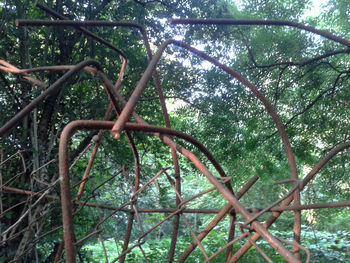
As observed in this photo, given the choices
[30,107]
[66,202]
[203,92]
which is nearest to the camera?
[66,202]

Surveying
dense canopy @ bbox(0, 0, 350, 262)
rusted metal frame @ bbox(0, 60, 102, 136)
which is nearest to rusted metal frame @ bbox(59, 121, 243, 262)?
rusted metal frame @ bbox(0, 60, 102, 136)

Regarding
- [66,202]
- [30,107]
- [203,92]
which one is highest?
[203,92]

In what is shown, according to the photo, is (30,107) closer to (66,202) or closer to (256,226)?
(66,202)

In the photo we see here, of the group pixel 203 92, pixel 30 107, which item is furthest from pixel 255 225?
pixel 203 92

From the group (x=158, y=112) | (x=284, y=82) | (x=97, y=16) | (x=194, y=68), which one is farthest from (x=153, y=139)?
(x=284, y=82)

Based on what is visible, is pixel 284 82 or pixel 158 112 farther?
pixel 284 82

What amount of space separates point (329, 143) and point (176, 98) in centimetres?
138

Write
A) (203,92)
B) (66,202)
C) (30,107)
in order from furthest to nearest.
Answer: (203,92) < (30,107) < (66,202)

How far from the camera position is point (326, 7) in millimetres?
2588

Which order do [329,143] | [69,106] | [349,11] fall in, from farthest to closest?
[329,143]
[349,11]
[69,106]

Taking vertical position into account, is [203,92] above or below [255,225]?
above

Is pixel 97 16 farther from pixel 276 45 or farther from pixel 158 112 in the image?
pixel 276 45

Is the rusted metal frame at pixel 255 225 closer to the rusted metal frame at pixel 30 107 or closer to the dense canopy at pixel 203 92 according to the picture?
the rusted metal frame at pixel 30 107

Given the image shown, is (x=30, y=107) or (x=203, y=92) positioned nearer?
(x=30, y=107)
